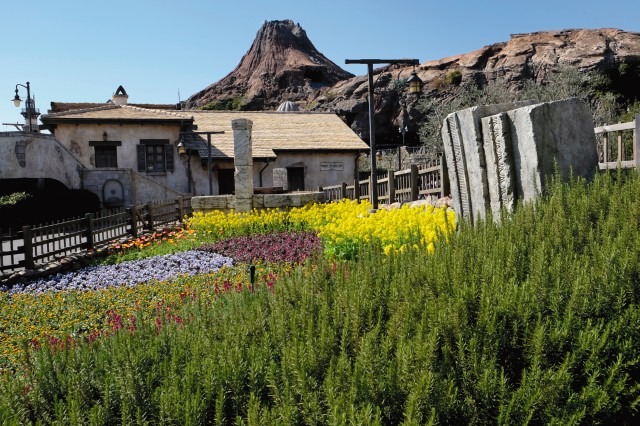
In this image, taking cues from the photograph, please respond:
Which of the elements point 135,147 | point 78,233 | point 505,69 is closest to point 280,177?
point 135,147

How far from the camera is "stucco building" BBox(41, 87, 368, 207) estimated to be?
75.7 feet

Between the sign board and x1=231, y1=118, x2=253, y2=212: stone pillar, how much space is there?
12.1 m

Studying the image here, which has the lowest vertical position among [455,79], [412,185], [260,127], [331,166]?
[412,185]

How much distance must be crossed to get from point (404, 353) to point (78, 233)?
11770 mm

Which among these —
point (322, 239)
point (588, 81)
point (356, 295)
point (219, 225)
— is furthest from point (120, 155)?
point (588, 81)

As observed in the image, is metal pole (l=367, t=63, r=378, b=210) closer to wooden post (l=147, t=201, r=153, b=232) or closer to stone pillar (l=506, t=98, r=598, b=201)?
stone pillar (l=506, t=98, r=598, b=201)

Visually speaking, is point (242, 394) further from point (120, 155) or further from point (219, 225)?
point (120, 155)

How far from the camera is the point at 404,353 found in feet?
7.48

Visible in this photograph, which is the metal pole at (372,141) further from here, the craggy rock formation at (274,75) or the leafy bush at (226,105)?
the leafy bush at (226,105)

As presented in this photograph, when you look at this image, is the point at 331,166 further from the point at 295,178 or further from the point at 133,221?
the point at 133,221

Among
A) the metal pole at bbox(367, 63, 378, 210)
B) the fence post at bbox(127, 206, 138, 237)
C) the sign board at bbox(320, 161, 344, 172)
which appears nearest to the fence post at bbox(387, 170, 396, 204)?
the metal pole at bbox(367, 63, 378, 210)

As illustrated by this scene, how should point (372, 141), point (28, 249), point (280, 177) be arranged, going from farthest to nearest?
point (280, 177), point (372, 141), point (28, 249)

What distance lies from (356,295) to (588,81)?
41219 millimetres

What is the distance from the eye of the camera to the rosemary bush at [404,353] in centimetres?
221
